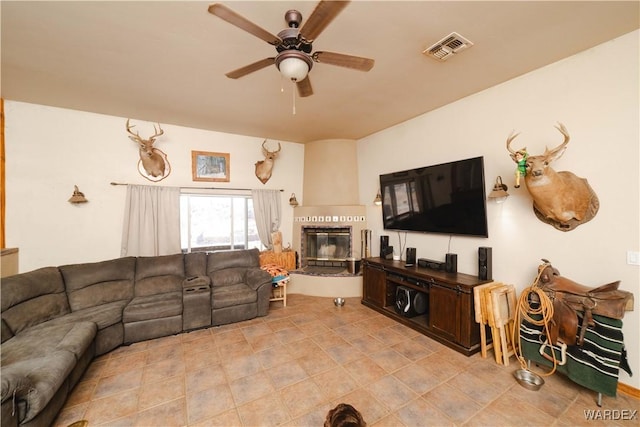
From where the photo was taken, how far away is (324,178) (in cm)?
506

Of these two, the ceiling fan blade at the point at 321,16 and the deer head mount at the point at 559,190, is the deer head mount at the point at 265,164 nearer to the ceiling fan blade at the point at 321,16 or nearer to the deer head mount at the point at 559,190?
the ceiling fan blade at the point at 321,16

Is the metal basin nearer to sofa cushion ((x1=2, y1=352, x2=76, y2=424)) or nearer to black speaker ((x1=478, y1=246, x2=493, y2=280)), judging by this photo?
black speaker ((x1=478, y1=246, x2=493, y2=280))

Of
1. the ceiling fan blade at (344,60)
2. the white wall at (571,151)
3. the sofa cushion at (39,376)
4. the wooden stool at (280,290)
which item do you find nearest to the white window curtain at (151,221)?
the wooden stool at (280,290)

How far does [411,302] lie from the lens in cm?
336

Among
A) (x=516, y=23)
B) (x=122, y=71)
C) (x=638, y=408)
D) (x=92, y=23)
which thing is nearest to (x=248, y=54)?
(x=92, y=23)

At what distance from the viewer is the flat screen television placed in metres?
2.98

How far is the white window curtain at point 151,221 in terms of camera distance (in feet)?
12.5

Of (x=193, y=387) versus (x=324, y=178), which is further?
(x=324, y=178)

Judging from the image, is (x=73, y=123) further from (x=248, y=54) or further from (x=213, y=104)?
(x=248, y=54)

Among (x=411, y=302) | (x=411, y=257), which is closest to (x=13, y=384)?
(x=411, y=302)

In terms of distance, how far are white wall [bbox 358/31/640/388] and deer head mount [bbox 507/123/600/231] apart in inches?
3.2

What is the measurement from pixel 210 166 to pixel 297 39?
3398mm

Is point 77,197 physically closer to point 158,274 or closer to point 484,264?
point 158,274

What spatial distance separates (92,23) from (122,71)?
2.35ft
